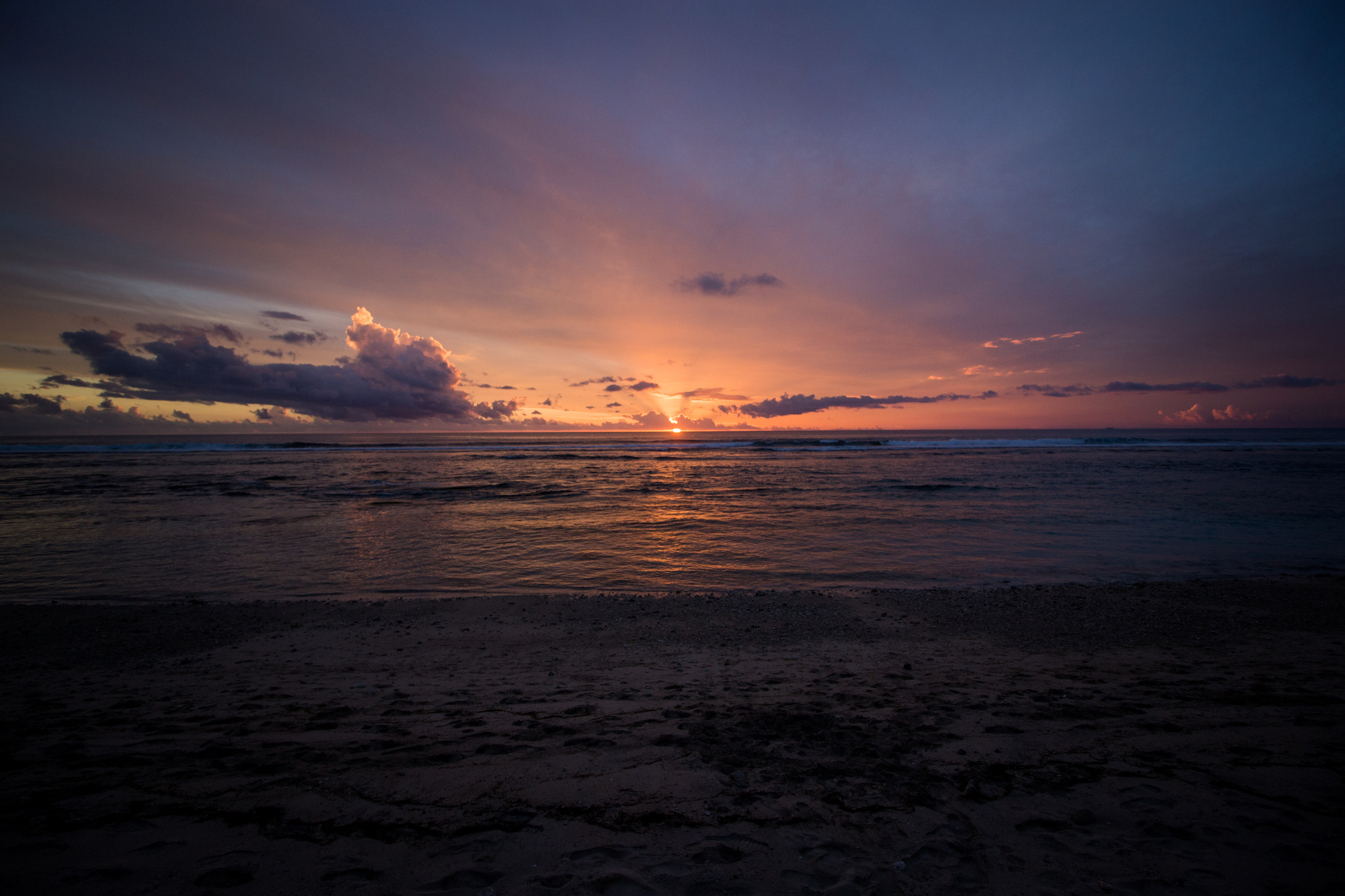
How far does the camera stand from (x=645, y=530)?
15.4 meters

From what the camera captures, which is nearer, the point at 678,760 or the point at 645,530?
the point at 678,760

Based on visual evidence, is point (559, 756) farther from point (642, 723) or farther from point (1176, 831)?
point (1176, 831)

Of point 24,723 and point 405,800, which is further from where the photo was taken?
A: point 24,723

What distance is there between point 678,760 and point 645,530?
1139 cm

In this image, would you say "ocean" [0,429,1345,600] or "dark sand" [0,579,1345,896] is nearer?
"dark sand" [0,579,1345,896]

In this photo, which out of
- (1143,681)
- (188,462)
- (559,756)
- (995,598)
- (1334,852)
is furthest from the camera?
(188,462)

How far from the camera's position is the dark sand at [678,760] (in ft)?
9.63

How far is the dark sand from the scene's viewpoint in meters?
2.94

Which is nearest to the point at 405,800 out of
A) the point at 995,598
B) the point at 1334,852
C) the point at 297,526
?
the point at 1334,852

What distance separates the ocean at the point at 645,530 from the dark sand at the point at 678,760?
304cm

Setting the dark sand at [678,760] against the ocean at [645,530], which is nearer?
the dark sand at [678,760]

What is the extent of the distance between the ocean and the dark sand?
9.99ft

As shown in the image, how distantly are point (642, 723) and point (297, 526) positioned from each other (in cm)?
1562

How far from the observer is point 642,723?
4609mm
